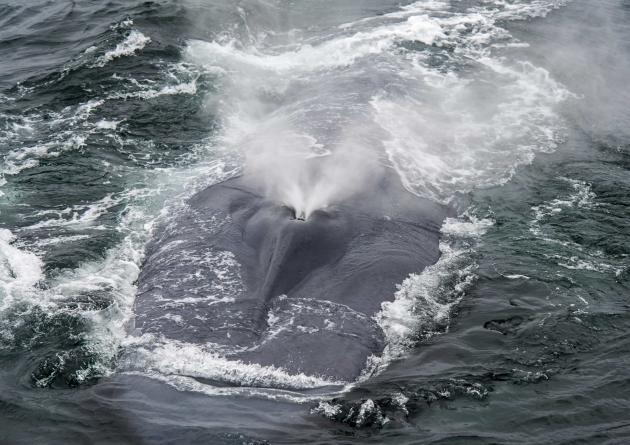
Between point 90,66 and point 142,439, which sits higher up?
point 90,66

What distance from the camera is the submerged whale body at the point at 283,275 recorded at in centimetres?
1216

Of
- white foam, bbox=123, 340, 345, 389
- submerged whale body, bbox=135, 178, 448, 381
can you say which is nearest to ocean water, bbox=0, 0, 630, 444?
white foam, bbox=123, 340, 345, 389

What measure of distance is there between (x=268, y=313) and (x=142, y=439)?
11.3 ft

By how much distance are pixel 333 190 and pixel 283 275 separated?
3554 millimetres

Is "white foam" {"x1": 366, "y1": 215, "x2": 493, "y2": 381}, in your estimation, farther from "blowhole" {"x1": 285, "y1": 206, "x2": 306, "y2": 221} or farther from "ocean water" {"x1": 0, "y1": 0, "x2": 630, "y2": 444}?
"blowhole" {"x1": 285, "y1": 206, "x2": 306, "y2": 221}

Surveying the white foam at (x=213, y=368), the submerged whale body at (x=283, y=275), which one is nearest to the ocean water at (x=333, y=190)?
the white foam at (x=213, y=368)

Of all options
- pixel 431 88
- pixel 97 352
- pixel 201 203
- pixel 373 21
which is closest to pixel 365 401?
pixel 97 352

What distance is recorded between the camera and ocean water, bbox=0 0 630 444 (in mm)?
11078

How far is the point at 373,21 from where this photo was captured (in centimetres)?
3216

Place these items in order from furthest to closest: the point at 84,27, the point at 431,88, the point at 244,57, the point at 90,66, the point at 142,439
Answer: the point at 84,27 → the point at 244,57 → the point at 90,66 → the point at 431,88 → the point at 142,439

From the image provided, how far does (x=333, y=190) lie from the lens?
16.2 metres

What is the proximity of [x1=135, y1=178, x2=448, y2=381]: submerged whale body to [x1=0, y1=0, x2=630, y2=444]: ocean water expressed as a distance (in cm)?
29

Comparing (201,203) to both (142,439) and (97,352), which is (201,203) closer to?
(97,352)

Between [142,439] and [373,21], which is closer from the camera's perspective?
[142,439]
